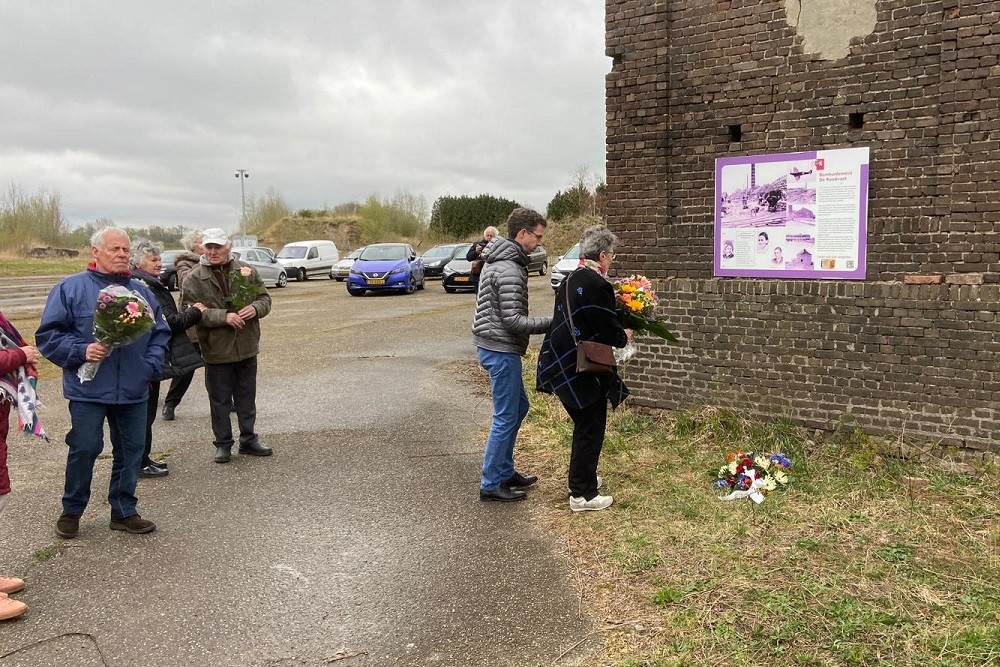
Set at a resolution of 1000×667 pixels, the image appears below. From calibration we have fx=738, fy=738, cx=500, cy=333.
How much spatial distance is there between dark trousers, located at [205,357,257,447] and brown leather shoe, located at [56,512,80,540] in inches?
64.8

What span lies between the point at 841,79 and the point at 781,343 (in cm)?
222

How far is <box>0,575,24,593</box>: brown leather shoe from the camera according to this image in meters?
3.95

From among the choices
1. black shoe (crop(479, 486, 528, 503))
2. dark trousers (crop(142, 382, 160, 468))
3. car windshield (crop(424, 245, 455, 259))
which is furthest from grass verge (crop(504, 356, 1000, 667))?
car windshield (crop(424, 245, 455, 259))

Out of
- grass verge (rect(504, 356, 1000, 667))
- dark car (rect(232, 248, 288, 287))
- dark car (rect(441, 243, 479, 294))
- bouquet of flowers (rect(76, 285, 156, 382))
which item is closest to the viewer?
grass verge (rect(504, 356, 1000, 667))

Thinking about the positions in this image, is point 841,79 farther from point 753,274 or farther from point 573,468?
point 573,468

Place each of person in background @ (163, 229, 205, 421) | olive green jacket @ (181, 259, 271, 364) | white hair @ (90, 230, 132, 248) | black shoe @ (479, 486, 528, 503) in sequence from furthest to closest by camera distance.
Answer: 1. person in background @ (163, 229, 205, 421)
2. olive green jacket @ (181, 259, 271, 364)
3. black shoe @ (479, 486, 528, 503)
4. white hair @ (90, 230, 132, 248)

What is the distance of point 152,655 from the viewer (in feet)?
11.2

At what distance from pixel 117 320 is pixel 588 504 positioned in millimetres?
3212

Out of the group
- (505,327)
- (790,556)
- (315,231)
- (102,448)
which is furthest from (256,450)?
(315,231)

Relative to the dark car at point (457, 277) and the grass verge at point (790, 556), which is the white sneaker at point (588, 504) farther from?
the dark car at point (457, 277)

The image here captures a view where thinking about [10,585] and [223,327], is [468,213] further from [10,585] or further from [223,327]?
[10,585]

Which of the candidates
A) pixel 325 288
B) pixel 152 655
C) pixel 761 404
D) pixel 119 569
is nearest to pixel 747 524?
pixel 761 404

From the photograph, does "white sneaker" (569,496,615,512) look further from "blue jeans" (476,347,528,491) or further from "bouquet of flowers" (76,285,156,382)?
"bouquet of flowers" (76,285,156,382)

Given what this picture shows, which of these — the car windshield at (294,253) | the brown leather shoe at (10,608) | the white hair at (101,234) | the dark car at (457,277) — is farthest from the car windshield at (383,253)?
the brown leather shoe at (10,608)
